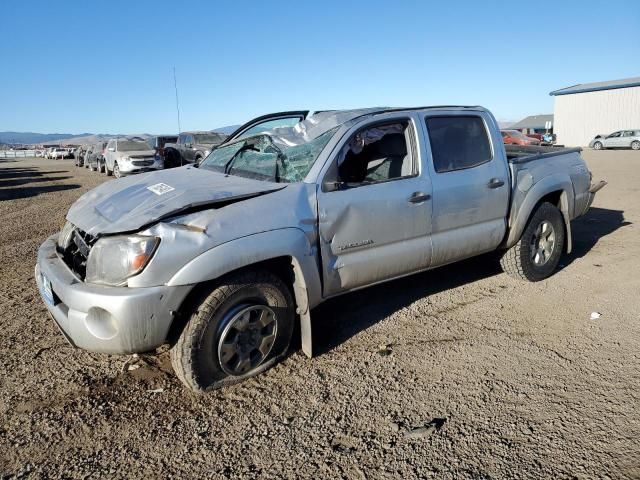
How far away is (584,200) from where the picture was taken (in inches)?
224

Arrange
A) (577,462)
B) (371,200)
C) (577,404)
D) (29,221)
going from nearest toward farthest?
(577,462) → (577,404) → (371,200) → (29,221)

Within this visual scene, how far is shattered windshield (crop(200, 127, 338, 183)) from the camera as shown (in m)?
3.65

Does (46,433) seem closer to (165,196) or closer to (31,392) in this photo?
(31,392)

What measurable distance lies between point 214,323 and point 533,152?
4711 mm

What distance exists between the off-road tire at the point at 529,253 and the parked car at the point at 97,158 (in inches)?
851

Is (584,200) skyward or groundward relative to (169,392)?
skyward

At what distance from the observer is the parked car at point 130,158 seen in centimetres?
1853

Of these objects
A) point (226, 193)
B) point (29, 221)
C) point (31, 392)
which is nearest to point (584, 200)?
point (226, 193)

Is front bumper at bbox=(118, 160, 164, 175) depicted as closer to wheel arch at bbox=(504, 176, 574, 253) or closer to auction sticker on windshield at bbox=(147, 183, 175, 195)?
auction sticker on windshield at bbox=(147, 183, 175, 195)

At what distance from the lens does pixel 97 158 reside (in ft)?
78.8

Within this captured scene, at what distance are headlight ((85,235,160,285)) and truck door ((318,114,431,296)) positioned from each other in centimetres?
119

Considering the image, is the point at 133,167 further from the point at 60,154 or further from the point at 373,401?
the point at 60,154

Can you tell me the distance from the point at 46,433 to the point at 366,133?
3024 mm

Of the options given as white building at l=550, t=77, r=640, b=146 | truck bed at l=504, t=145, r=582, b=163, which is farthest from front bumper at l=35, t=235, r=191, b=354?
white building at l=550, t=77, r=640, b=146
